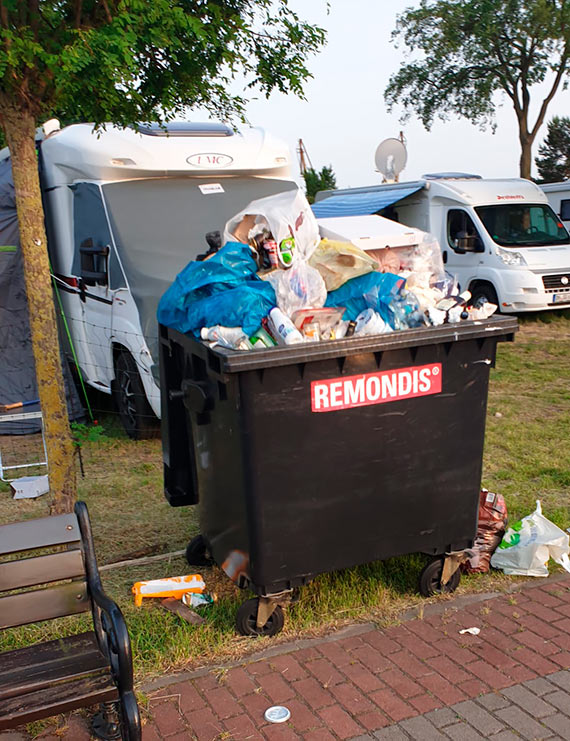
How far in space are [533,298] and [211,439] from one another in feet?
31.3

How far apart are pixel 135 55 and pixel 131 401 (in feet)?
11.4

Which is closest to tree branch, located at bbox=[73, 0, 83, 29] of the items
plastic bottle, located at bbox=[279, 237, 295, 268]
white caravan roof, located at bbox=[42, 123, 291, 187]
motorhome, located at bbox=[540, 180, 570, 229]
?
plastic bottle, located at bbox=[279, 237, 295, 268]

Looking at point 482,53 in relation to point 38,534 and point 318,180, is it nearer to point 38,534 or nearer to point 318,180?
point 318,180

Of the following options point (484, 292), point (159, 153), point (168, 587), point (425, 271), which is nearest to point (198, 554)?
point (168, 587)

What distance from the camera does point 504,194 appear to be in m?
13.0

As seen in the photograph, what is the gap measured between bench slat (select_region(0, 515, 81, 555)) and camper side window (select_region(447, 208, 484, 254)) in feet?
35.5

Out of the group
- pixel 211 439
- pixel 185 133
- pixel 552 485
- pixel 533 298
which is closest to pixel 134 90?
pixel 211 439

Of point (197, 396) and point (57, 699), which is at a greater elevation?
point (197, 396)

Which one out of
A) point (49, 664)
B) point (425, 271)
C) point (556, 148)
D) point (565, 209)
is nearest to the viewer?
point (49, 664)

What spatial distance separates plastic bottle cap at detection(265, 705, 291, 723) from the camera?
3006 mm

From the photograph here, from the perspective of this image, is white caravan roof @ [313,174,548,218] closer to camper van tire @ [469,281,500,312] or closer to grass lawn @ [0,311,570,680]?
camper van tire @ [469,281,500,312]

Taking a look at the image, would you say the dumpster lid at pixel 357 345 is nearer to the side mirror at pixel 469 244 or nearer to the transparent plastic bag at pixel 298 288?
the transparent plastic bag at pixel 298 288

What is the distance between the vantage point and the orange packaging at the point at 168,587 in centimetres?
396

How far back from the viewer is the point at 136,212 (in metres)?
6.65
